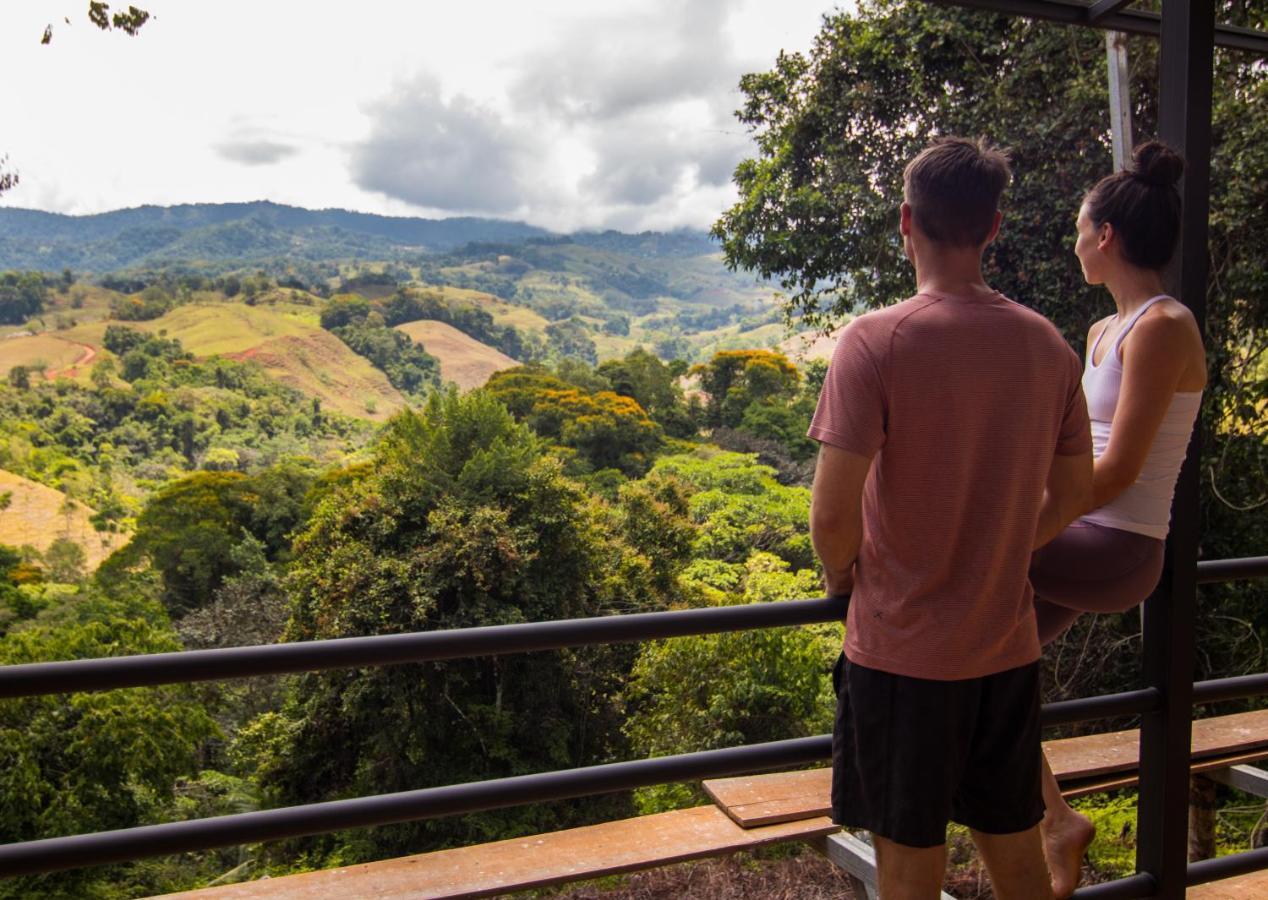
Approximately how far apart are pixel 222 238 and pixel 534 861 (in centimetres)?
10259

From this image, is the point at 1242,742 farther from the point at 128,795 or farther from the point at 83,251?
the point at 83,251

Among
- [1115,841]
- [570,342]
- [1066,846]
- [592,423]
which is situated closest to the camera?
[1066,846]

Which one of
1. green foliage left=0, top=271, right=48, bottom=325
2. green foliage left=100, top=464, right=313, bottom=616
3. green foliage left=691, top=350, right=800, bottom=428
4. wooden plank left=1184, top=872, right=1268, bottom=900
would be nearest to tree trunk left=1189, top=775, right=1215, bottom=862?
wooden plank left=1184, top=872, right=1268, bottom=900

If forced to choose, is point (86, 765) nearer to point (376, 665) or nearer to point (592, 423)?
point (376, 665)

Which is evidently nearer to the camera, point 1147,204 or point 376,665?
point 376,665

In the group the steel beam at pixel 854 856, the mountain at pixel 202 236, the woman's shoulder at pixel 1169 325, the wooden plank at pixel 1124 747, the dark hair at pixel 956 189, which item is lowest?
the steel beam at pixel 854 856

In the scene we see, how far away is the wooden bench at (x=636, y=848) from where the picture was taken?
144cm

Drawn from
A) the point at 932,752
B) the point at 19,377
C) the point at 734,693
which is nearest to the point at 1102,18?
the point at 932,752

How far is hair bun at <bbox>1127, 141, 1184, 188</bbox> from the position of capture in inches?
43.3

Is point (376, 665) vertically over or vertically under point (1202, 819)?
over

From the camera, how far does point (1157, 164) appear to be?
3.61ft

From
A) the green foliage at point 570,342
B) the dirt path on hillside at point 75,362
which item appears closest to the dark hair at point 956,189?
the dirt path on hillside at point 75,362

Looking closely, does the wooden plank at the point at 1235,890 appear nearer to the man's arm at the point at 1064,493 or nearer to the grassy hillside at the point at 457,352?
the man's arm at the point at 1064,493

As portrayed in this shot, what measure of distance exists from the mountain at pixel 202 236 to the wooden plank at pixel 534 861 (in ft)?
278
